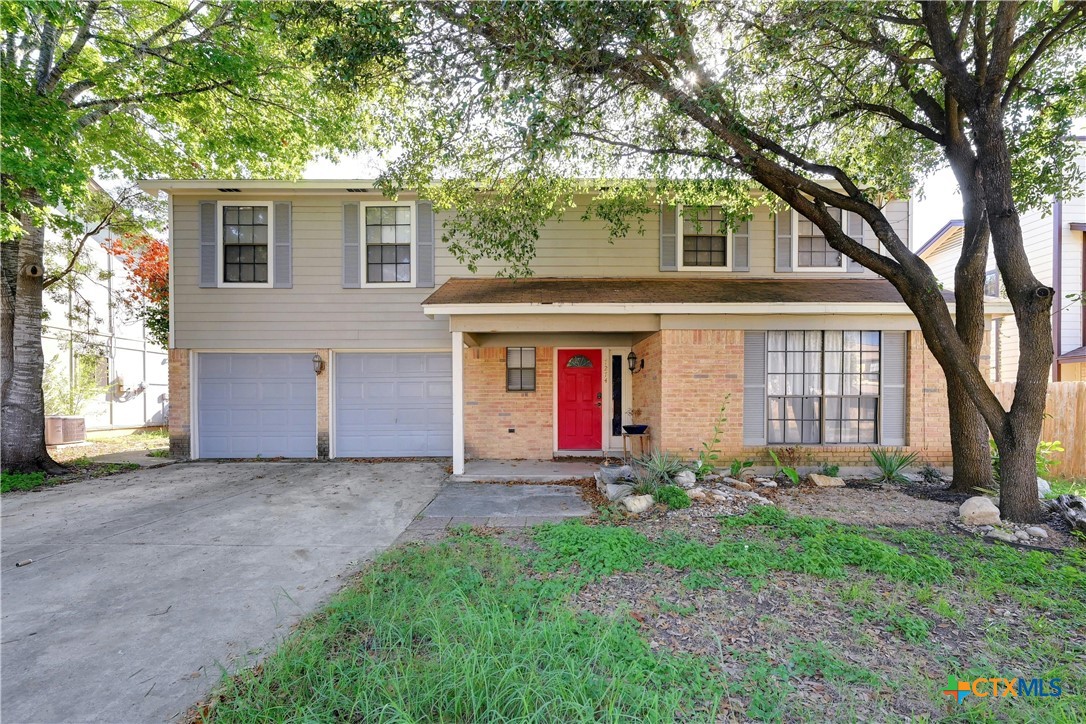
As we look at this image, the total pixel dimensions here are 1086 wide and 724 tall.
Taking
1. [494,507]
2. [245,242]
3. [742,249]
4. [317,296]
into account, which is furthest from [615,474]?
[245,242]

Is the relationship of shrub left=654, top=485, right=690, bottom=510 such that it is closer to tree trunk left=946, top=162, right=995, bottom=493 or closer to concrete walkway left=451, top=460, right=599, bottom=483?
concrete walkway left=451, top=460, right=599, bottom=483

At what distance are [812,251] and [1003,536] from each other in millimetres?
5634

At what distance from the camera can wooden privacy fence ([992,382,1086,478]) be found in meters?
6.91

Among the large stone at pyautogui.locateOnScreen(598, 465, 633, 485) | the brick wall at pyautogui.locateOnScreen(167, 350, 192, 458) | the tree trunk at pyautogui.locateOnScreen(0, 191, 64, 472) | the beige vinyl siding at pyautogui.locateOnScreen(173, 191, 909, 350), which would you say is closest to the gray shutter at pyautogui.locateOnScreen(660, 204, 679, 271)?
the beige vinyl siding at pyautogui.locateOnScreen(173, 191, 909, 350)

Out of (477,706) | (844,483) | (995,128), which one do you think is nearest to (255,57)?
(477,706)

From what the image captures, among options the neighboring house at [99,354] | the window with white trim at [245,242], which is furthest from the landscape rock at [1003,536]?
the neighboring house at [99,354]

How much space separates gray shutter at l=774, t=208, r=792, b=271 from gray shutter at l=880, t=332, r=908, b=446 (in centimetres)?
219

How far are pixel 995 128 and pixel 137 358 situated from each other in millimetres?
20795

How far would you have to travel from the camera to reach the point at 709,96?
172 inches

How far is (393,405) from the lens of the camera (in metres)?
8.83

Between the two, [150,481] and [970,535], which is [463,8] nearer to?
[970,535]

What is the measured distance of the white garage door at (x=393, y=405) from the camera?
8.79 m

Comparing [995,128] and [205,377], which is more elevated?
[995,128]

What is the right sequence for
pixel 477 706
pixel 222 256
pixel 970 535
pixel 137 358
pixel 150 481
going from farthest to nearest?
pixel 137 358 → pixel 222 256 → pixel 150 481 → pixel 970 535 → pixel 477 706
